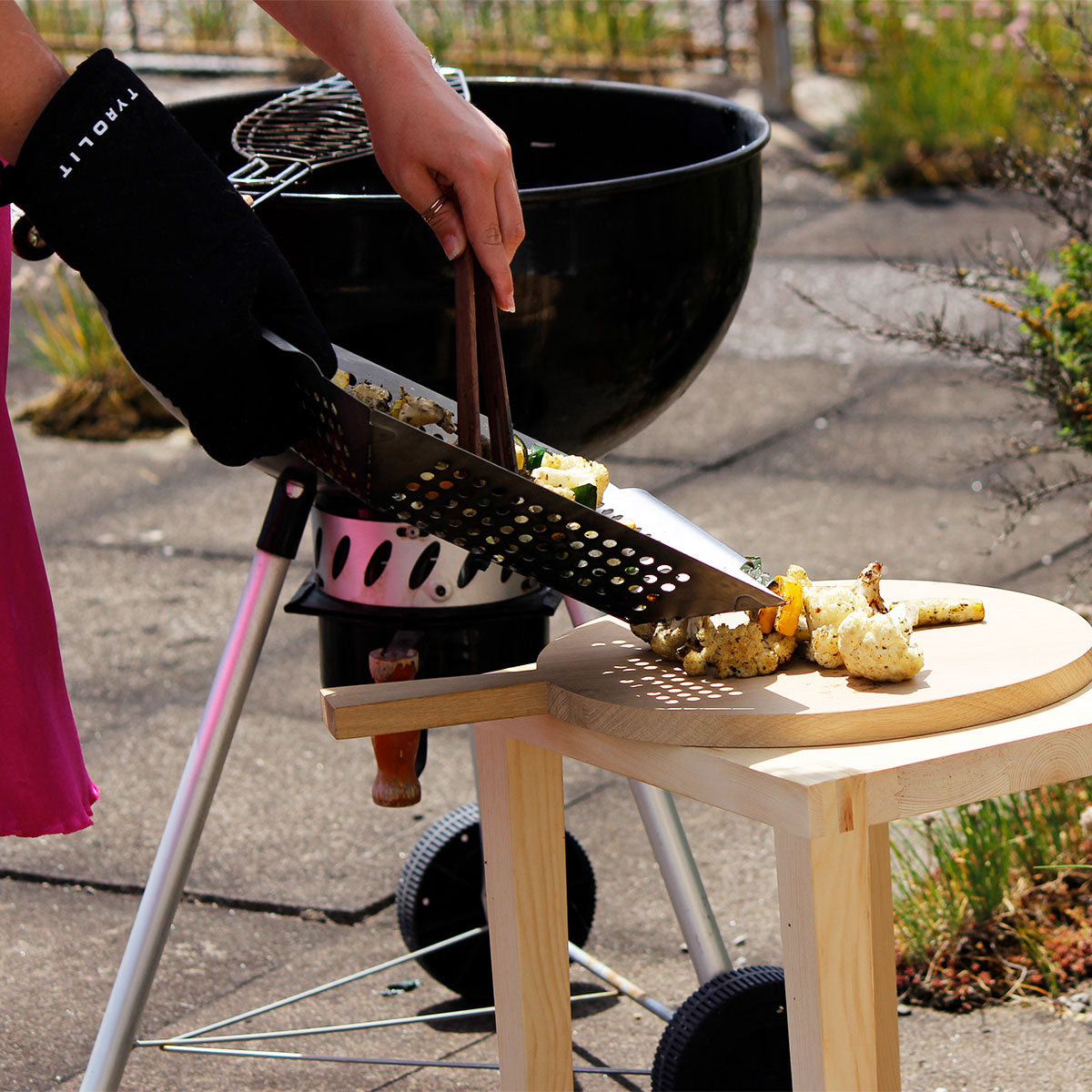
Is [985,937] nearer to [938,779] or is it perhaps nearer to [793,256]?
[938,779]

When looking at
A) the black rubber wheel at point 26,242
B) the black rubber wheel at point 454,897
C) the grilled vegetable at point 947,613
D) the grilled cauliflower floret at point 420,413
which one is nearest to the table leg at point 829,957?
the grilled vegetable at point 947,613

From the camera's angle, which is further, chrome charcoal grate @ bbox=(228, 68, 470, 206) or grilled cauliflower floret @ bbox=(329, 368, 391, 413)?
chrome charcoal grate @ bbox=(228, 68, 470, 206)

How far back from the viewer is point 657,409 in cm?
204

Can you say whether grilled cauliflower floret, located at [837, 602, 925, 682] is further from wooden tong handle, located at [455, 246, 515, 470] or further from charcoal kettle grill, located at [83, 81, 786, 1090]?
charcoal kettle grill, located at [83, 81, 786, 1090]

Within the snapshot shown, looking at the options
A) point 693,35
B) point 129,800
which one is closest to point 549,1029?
point 129,800

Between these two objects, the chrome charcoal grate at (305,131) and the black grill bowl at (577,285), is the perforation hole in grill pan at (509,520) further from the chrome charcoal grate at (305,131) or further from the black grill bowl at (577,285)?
the chrome charcoal grate at (305,131)

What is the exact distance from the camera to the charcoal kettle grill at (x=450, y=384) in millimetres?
1814

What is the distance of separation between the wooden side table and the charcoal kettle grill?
34 cm

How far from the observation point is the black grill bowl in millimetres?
1803

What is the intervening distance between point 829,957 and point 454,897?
118 centimetres

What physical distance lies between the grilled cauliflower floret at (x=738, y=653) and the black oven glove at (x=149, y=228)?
0.47 metres

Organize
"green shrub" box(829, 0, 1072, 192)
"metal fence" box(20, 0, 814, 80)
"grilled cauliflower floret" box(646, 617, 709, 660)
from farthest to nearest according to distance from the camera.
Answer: "metal fence" box(20, 0, 814, 80)
"green shrub" box(829, 0, 1072, 192)
"grilled cauliflower floret" box(646, 617, 709, 660)

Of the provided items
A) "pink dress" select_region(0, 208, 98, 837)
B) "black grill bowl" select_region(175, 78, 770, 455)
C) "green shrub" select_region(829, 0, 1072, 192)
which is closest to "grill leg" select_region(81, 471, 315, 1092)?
"pink dress" select_region(0, 208, 98, 837)

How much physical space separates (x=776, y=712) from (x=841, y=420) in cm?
367
